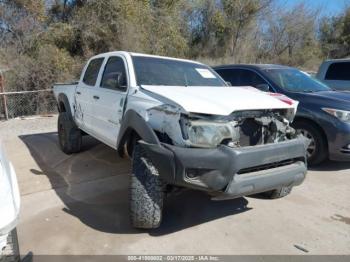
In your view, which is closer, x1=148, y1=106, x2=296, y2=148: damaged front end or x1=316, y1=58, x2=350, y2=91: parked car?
x1=148, y1=106, x2=296, y2=148: damaged front end

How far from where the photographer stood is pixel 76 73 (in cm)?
1298

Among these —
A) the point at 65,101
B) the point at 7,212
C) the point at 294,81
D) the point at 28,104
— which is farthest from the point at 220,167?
the point at 28,104

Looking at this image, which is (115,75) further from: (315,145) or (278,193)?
(315,145)

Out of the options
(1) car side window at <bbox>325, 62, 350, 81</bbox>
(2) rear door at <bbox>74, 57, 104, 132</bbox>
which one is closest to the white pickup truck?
(2) rear door at <bbox>74, 57, 104, 132</bbox>

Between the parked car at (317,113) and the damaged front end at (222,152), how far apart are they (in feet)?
6.66

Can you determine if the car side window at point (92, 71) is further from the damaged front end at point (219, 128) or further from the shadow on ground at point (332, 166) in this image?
the shadow on ground at point (332, 166)

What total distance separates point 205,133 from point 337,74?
6.77 m

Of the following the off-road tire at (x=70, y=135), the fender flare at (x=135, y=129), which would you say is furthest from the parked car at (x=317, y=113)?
the off-road tire at (x=70, y=135)

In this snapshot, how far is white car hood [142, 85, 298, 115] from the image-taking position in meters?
3.27

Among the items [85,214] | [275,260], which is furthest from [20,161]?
[275,260]

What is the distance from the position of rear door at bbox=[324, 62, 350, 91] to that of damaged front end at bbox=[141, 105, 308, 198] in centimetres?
571

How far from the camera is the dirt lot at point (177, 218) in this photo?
3340 mm

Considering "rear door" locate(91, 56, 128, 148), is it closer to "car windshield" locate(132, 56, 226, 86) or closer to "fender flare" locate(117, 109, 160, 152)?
"car windshield" locate(132, 56, 226, 86)

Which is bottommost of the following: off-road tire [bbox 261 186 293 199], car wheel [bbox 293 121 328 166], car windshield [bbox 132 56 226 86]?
off-road tire [bbox 261 186 293 199]
